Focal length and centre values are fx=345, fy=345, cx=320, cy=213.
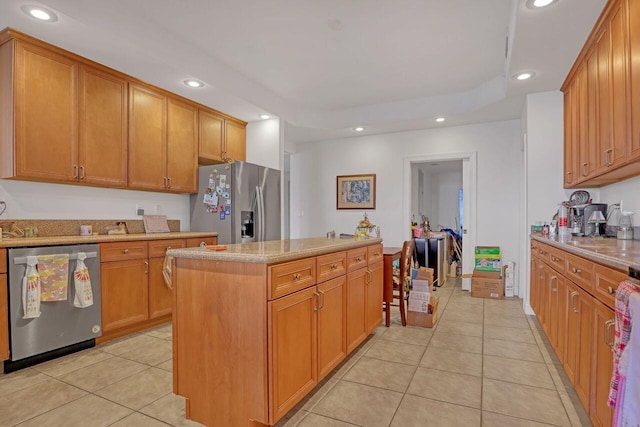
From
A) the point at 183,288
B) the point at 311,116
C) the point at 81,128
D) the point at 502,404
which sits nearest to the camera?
the point at 183,288

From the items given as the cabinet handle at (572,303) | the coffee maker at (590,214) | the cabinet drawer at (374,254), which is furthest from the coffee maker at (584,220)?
the cabinet drawer at (374,254)

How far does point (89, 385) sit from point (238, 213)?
7.04 feet

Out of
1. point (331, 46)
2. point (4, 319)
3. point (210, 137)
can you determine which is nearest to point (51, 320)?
point (4, 319)

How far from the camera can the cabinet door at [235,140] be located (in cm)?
458

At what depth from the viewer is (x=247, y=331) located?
5.33 ft

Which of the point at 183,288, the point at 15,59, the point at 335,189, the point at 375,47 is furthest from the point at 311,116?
the point at 183,288

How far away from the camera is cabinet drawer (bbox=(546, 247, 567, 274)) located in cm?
220

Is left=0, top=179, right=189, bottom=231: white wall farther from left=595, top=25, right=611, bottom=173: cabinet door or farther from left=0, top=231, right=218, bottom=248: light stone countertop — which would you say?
left=595, top=25, right=611, bottom=173: cabinet door

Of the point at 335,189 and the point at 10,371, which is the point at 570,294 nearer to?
the point at 10,371

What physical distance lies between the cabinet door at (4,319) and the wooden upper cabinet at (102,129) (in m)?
1.04

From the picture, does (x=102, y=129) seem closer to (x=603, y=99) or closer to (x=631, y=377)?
(x=631, y=377)

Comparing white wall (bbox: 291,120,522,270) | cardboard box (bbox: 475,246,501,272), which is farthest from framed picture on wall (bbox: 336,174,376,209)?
cardboard box (bbox: 475,246,501,272)

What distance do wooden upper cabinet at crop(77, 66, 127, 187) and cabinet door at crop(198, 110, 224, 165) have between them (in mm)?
966

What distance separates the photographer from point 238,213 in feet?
13.0
